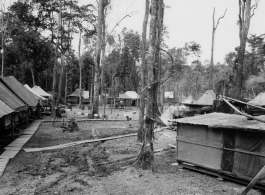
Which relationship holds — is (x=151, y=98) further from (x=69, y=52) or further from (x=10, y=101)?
(x=69, y=52)

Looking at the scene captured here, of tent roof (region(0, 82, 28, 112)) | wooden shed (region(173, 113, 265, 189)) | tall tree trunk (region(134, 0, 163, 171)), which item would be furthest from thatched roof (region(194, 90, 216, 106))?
tent roof (region(0, 82, 28, 112))

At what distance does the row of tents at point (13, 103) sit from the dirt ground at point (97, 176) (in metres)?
1.87

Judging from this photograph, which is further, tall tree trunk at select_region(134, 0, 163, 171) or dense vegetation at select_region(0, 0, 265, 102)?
dense vegetation at select_region(0, 0, 265, 102)

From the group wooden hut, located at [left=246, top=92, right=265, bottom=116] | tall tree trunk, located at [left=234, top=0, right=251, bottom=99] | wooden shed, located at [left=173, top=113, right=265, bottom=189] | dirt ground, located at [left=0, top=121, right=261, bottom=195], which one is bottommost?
dirt ground, located at [left=0, top=121, right=261, bottom=195]

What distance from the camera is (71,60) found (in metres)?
54.2

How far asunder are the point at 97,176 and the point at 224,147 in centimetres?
434

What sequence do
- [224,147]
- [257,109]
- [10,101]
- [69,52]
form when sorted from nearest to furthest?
[224,147] → [10,101] → [257,109] → [69,52]

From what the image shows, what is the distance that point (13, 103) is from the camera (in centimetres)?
1219

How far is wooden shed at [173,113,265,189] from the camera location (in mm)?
7543

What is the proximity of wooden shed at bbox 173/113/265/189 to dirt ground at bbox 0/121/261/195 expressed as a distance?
0.38 metres

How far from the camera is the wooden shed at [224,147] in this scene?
7.54 m

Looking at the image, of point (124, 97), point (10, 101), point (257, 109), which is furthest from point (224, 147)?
point (124, 97)

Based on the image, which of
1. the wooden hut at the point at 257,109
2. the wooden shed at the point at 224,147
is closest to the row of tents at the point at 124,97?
the wooden hut at the point at 257,109

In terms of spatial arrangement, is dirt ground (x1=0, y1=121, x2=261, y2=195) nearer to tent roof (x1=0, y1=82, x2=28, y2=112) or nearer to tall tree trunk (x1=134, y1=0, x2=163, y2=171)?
tall tree trunk (x1=134, y1=0, x2=163, y2=171)
